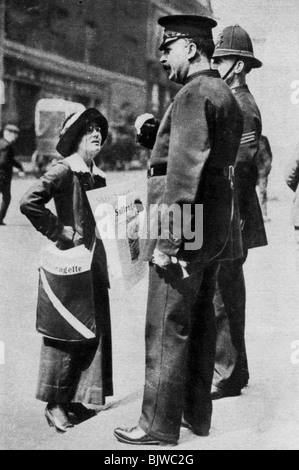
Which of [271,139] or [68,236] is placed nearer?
[68,236]

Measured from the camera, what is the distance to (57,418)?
3746 millimetres

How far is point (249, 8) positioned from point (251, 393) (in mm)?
2274

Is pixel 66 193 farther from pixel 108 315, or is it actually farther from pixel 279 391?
pixel 279 391

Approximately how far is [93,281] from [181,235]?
698mm

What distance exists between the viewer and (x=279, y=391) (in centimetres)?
420

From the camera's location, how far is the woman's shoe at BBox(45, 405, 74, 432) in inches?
147

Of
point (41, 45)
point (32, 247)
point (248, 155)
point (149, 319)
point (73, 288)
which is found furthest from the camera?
point (41, 45)

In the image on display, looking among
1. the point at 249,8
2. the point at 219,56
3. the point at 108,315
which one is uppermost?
the point at 249,8

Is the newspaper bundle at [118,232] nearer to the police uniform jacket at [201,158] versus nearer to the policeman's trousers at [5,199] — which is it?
the police uniform jacket at [201,158]

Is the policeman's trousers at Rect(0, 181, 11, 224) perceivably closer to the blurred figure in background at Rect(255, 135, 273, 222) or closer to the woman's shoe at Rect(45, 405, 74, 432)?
the blurred figure in background at Rect(255, 135, 273, 222)

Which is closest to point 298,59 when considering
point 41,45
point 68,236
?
point 41,45

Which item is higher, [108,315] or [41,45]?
[41,45]

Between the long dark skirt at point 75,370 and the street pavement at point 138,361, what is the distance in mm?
143

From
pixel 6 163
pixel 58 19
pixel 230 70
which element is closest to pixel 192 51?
pixel 230 70
